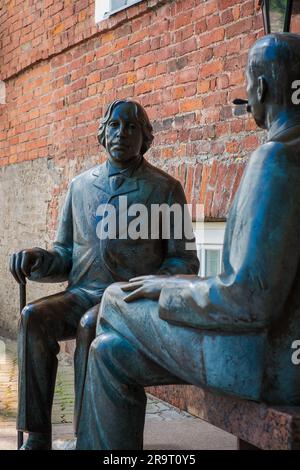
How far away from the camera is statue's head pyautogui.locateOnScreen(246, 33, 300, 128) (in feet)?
6.73

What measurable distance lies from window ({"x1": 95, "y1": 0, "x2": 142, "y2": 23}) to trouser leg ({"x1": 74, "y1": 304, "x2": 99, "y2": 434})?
3.76 metres

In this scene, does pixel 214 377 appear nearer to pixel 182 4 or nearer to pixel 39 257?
pixel 39 257

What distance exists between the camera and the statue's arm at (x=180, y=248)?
2941mm

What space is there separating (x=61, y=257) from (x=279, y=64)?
138 centimetres

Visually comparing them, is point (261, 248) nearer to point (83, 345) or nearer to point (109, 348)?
point (109, 348)

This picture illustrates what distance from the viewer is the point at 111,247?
293 cm

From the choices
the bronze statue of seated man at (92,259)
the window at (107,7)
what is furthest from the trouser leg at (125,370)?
the window at (107,7)

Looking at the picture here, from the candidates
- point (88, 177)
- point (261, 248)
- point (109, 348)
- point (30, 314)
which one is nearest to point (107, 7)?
point (88, 177)

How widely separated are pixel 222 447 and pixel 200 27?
9.26 feet

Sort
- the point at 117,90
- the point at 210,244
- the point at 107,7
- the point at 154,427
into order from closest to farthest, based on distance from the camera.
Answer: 1. the point at 154,427
2. the point at 210,244
3. the point at 117,90
4. the point at 107,7

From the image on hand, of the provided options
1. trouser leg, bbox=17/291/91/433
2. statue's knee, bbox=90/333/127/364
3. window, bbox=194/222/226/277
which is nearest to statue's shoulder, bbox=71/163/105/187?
trouser leg, bbox=17/291/91/433

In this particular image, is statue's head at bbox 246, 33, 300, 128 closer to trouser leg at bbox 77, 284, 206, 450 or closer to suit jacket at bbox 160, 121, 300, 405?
suit jacket at bbox 160, 121, 300, 405

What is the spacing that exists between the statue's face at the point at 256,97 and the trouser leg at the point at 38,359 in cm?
118

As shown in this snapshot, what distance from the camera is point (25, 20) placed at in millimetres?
7816
